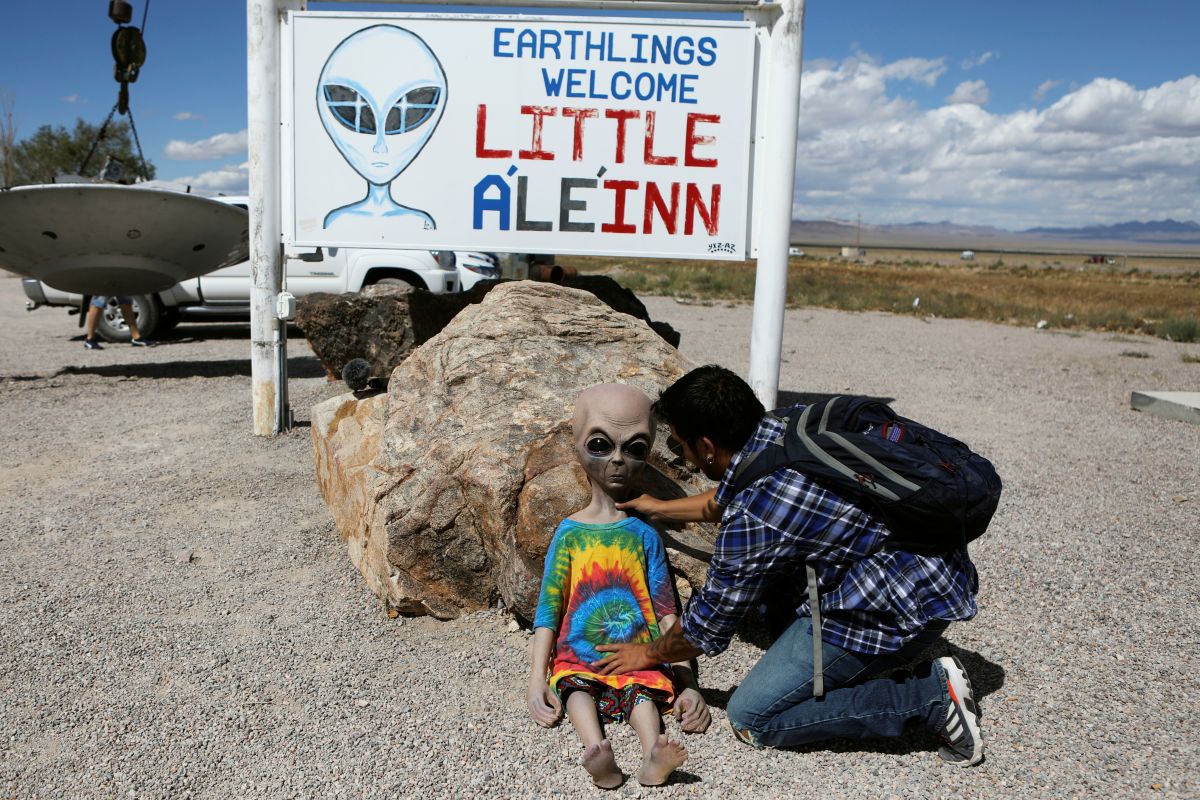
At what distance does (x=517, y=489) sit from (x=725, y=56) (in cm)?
394

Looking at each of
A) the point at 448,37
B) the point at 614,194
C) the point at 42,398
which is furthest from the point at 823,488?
the point at 42,398

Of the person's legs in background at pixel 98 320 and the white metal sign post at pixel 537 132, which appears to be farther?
the person's legs in background at pixel 98 320

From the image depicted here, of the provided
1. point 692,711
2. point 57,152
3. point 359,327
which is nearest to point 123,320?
point 359,327

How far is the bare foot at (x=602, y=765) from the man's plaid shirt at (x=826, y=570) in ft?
1.41

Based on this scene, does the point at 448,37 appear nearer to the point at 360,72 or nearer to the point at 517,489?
the point at 360,72

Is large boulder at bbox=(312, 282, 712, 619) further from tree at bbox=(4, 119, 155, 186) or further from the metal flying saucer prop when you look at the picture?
tree at bbox=(4, 119, 155, 186)

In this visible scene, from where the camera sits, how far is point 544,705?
3.13 metres

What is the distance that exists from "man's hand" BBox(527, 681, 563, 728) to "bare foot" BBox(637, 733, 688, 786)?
43cm

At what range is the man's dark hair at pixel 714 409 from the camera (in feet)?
9.80

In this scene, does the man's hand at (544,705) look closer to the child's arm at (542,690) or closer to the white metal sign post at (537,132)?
the child's arm at (542,690)

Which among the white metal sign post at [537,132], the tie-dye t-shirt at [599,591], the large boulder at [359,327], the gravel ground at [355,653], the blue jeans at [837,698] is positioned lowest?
the gravel ground at [355,653]

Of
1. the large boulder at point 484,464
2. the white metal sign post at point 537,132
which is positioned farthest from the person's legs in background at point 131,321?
the large boulder at point 484,464

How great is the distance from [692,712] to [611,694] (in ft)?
0.92

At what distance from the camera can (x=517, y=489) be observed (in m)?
Answer: 3.82
